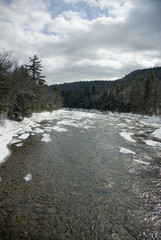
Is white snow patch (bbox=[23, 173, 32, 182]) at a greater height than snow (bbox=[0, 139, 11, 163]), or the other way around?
snow (bbox=[0, 139, 11, 163])

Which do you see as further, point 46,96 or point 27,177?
point 46,96

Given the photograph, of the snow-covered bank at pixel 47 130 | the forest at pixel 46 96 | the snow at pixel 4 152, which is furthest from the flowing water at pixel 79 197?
the forest at pixel 46 96

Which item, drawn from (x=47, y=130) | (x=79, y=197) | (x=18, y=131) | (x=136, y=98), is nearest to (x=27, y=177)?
(x=79, y=197)

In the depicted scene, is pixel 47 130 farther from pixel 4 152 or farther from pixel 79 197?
pixel 79 197

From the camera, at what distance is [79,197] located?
5.34 meters

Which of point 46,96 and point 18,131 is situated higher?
point 46,96

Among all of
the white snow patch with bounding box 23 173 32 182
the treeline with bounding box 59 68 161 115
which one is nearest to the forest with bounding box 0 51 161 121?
the treeline with bounding box 59 68 161 115

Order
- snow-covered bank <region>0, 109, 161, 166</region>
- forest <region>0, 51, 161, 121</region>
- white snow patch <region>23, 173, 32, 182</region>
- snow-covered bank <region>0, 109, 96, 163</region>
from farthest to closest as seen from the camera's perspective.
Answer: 1. forest <region>0, 51, 161, 121</region>
2. snow-covered bank <region>0, 109, 161, 166</region>
3. snow-covered bank <region>0, 109, 96, 163</region>
4. white snow patch <region>23, 173, 32, 182</region>

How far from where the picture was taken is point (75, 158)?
9039 mm

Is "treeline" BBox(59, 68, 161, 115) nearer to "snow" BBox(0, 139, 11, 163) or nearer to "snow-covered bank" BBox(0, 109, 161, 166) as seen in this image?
"snow-covered bank" BBox(0, 109, 161, 166)

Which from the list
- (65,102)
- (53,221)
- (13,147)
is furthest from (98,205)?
(65,102)

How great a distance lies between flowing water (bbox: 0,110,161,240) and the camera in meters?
3.96

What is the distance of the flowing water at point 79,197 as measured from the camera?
13.0 feet

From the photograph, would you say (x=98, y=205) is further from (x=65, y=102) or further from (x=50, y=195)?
(x=65, y=102)
